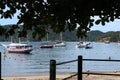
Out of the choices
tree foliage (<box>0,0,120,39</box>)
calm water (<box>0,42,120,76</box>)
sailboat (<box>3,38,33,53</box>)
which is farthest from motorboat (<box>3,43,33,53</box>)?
tree foliage (<box>0,0,120,39</box>)

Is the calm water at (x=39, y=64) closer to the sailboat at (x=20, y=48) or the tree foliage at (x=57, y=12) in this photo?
the sailboat at (x=20, y=48)

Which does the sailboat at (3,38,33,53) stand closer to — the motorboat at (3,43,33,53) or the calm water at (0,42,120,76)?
the motorboat at (3,43,33,53)

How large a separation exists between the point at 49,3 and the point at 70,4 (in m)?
0.39

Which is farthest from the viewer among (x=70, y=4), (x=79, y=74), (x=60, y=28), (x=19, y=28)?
(x=79, y=74)

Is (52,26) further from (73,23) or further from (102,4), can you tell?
(102,4)

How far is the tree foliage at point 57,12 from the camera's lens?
5926mm

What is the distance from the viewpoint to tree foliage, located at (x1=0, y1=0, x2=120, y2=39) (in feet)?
19.4

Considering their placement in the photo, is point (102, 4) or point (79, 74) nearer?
point (102, 4)

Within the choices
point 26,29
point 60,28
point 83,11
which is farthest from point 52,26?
point 83,11

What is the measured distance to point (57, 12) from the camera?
6.04 meters

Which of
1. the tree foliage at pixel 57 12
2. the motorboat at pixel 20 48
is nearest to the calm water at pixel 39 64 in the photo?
the motorboat at pixel 20 48

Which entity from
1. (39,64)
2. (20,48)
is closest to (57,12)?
(39,64)

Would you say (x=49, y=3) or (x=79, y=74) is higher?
(x=49, y=3)

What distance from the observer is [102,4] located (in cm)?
596
